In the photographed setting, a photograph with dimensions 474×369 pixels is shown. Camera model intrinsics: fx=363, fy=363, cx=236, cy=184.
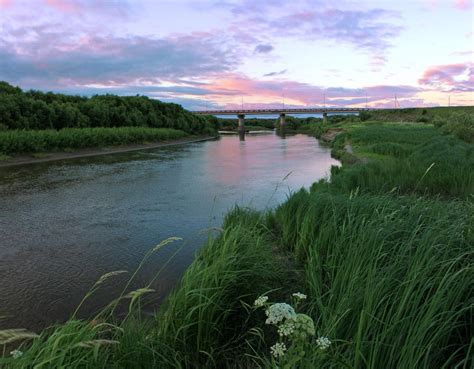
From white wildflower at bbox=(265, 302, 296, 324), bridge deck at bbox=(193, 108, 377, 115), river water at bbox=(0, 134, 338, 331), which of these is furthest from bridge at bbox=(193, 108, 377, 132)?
white wildflower at bbox=(265, 302, 296, 324)

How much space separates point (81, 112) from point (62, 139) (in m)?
19.3

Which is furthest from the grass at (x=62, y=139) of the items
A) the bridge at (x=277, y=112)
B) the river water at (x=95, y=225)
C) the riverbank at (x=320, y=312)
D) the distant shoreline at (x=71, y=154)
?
the bridge at (x=277, y=112)

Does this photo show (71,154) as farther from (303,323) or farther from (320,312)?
(303,323)

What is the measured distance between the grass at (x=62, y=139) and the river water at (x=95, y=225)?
14.7ft

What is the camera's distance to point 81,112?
48.9 meters

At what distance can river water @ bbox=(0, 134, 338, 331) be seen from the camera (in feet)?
20.7

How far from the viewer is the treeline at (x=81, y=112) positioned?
116 ft

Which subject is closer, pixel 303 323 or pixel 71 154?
pixel 303 323

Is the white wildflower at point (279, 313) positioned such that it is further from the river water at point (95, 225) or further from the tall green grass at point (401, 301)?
the river water at point (95, 225)

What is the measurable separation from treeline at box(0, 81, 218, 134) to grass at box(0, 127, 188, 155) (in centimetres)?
455

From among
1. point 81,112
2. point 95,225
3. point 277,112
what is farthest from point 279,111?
point 95,225

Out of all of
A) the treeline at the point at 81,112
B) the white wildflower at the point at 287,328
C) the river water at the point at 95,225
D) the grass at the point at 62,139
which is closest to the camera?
the white wildflower at the point at 287,328

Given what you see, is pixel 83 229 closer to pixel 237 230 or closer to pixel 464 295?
pixel 237 230

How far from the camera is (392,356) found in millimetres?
2416
